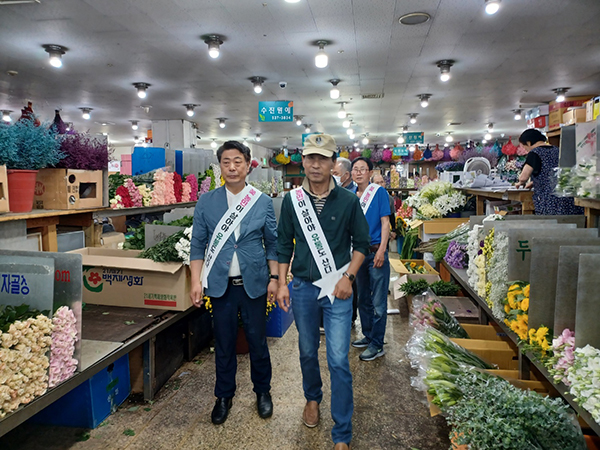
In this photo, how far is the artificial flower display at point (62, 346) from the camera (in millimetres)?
2143

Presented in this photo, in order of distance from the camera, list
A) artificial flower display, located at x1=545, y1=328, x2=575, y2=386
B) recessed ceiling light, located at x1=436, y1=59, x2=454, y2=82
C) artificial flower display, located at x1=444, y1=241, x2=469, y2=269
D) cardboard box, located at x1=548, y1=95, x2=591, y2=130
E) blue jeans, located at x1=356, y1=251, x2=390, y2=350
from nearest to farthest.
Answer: artificial flower display, located at x1=545, y1=328, x2=575, y2=386 < blue jeans, located at x1=356, y1=251, x2=390, y2=350 < artificial flower display, located at x1=444, y1=241, x2=469, y2=269 < recessed ceiling light, located at x1=436, y1=59, x2=454, y2=82 < cardboard box, located at x1=548, y1=95, x2=591, y2=130

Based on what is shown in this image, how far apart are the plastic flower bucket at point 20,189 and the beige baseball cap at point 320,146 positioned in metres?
2.11

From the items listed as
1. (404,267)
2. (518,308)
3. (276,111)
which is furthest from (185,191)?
(276,111)

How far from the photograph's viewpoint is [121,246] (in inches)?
162

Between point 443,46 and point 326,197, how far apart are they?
18.4 feet

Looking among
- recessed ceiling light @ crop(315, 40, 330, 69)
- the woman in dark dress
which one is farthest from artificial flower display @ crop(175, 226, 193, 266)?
recessed ceiling light @ crop(315, 40, 330, 69)

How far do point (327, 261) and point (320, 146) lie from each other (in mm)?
669

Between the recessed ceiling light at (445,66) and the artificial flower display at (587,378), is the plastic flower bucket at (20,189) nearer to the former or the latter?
the artificial flower display at (587,378)

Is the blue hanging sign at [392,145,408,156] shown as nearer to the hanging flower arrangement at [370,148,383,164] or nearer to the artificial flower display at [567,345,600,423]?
the hanging flower arrangement at [370,148,383,164]

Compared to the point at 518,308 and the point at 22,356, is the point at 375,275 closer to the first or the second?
the point at 518,308

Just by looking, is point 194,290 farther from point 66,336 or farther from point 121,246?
point 121,246

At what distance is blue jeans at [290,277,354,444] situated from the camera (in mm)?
2434

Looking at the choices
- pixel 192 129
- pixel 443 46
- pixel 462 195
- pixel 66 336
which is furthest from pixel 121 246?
pixel 192 129

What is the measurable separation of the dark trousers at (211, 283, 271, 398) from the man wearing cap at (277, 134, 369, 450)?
294 millimetres
